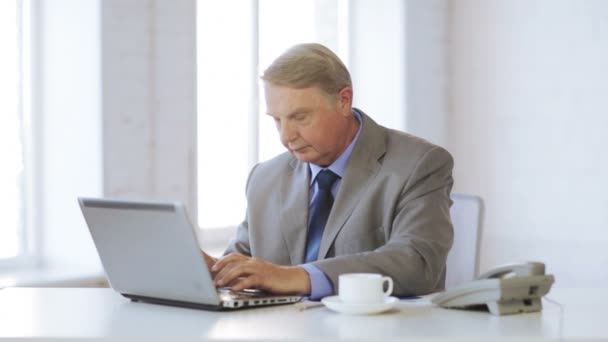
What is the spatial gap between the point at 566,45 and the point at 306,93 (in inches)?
113

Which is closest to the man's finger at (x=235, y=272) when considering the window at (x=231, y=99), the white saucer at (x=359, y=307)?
the white saucer at (x=359, y=307)

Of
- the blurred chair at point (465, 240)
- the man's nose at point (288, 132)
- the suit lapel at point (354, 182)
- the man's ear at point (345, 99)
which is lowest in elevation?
the blurred chair at point (465, 240)

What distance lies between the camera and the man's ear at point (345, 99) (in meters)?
2.63

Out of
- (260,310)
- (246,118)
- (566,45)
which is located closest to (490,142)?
(566,45)

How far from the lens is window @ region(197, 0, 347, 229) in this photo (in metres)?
4.50

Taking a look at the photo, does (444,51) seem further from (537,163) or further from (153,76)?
(153,76)

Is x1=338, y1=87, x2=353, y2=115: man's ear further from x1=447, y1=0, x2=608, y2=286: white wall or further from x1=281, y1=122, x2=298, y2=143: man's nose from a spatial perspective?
x1=447, y1=0, x2=608, y2=286: white wall

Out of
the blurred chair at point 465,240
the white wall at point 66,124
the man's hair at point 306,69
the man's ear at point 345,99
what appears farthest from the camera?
the white wall at point 66,124

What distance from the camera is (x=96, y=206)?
6.75 feet

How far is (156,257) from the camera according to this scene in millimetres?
1988

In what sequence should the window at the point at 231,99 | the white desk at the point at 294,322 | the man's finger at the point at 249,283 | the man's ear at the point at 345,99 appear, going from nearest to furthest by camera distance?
1. the white desk at the point at 294,322
2. the man's finger at the point at 249,283
3. the man's ear at the point at 345,99
4. the window at the point at 231,99

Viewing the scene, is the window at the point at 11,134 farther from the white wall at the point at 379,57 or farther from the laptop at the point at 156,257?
the white wall at the point at 379,57

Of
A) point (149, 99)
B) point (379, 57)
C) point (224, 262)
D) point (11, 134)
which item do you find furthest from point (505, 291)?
point (379, 57)

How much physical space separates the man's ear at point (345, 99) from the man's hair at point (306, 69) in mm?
33
